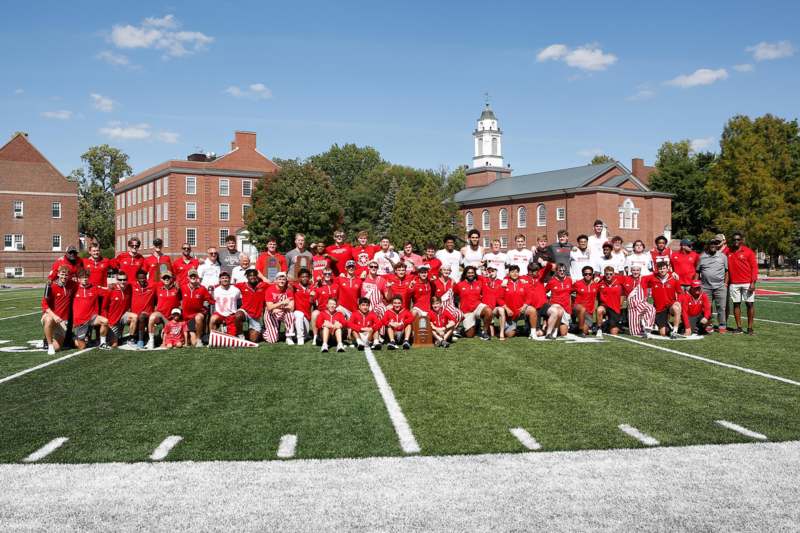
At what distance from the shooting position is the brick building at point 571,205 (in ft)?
189

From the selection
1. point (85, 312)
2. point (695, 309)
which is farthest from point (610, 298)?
point (85, 312)

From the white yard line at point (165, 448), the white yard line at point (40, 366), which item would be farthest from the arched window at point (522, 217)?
the white yard line at point (165, 448)

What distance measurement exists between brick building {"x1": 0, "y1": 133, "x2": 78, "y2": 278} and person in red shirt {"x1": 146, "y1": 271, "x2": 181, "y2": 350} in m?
48.2

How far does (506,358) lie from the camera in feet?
30.0

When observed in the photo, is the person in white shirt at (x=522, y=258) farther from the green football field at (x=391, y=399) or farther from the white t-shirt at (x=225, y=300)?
the white t-shirt at (x=225, y=300)

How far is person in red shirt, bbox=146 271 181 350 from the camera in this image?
410 inches

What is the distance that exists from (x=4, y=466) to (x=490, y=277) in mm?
8019

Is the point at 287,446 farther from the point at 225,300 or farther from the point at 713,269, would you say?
the point at 713,269

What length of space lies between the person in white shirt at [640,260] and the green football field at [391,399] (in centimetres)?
197

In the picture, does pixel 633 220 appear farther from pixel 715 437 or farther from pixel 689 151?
pixel 715 437

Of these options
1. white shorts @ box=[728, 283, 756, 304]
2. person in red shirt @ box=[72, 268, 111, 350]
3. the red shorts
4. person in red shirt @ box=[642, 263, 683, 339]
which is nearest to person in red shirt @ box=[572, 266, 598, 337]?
person in red shirt @ box=[642, 263, 683, 339]

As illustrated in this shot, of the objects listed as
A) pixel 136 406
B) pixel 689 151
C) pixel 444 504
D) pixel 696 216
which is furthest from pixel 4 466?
pixel 689 151

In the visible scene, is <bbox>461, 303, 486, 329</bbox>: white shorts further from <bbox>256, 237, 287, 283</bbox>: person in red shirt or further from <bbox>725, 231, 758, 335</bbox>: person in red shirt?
<bbox>725, 231, 758, 335</bbox>: person in red shirt

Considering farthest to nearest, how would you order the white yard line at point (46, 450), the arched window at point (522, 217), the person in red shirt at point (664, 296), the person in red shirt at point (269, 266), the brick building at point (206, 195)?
the arched window at point (522, 217)
the brick building at point (206, 195)
the person in red shirt at point (269, 266)
the person in red shirt at point (664, 296)
the white yard line at point (46, 450)
